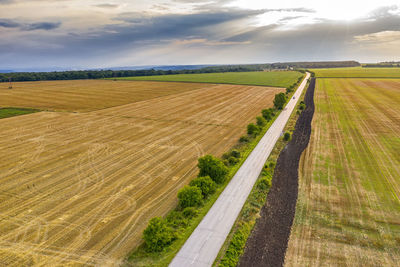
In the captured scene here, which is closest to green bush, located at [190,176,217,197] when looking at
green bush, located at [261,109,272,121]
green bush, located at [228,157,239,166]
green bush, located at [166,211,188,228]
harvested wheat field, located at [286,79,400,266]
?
green bush, located at [166,211,188,228]

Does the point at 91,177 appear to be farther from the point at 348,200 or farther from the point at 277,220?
the point at 348,200

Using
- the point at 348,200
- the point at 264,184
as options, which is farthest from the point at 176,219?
the point at 348,200

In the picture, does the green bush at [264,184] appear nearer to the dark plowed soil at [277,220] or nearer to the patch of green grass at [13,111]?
the dark plowed soil at [277,220]

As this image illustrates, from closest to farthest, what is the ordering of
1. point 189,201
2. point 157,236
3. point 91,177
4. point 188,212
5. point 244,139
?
point 157,236 < point 188,212 < point 189,201 < point 91,177 < point 244,139

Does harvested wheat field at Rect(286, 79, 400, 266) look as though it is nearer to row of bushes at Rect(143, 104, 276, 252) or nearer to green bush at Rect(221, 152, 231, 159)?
row of bushes at Rect(143, 104, 276, 252)

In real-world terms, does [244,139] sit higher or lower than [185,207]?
higher

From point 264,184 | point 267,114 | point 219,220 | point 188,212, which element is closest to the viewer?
point 219,220
